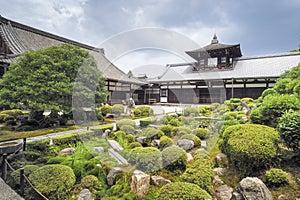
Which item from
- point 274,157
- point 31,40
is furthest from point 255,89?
point 31,40

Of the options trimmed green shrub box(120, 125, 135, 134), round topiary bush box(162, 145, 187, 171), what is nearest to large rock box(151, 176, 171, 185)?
round topiary bush box(162, 145, 187, 171)

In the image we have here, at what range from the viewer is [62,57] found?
8633mm

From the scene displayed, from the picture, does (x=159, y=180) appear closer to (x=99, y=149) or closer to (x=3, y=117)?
(x=99, y=149)

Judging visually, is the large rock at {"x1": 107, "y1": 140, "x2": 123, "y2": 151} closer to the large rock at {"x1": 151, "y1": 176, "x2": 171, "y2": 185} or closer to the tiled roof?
Result: the large rock at {"x1": 151, "y1": 176, "x2": 171, "y2": 185}

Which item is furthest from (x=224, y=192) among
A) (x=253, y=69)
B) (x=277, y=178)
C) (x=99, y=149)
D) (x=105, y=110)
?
(x=253, y=69)

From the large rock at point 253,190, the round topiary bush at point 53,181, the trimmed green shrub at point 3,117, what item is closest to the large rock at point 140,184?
the round topiary bush at point 53,181

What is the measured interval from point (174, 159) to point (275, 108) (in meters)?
3.55

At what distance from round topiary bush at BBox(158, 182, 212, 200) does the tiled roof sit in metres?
17.3

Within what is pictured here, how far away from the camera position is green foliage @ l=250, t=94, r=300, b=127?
4.90m

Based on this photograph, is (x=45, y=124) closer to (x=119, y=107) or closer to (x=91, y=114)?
(x=91, y=114)

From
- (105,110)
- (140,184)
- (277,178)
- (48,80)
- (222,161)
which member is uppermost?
(48,80)

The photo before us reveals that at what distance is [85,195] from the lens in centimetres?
340

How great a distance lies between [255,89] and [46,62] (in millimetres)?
18721

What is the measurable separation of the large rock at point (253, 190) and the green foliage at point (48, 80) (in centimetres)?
760
